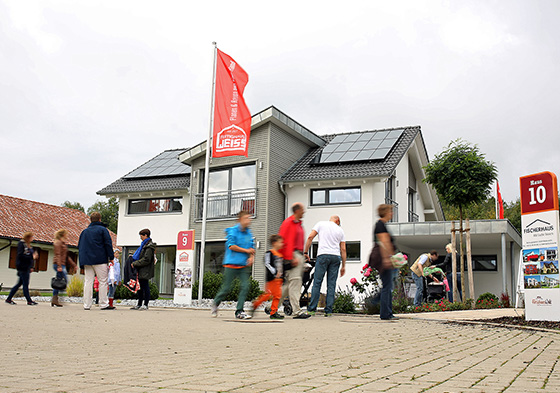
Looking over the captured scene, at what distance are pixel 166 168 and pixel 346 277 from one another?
10857mm

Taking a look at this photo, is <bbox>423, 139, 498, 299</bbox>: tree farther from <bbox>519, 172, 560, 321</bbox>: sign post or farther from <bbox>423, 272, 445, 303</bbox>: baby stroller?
<bbox>519, 172, 560, 321</bbox>: sign post

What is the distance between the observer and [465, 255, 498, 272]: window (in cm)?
2539

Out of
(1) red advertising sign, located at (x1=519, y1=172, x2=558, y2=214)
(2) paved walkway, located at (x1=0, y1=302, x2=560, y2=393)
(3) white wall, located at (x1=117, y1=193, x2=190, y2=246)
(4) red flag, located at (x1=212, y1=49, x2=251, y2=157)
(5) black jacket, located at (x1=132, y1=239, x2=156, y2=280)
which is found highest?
(4) red flag, located at (x1=212, y1=49, x2=251, y2=157)

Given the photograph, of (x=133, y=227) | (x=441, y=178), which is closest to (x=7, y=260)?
(x=133, y=227)

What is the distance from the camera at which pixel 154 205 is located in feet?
88.9

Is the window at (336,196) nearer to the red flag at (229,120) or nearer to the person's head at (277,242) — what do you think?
the red flag at (229,120)

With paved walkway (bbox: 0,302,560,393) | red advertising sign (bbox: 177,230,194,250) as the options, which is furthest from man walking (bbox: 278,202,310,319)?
red advertising sign (bbox: 177,230,194,250)

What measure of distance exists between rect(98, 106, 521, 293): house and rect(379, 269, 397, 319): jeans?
37.8ft

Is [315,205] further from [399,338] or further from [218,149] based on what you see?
[399,338]

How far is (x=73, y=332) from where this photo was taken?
667cm

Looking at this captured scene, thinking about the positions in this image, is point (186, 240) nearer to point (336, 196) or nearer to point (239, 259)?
point (336, 196)

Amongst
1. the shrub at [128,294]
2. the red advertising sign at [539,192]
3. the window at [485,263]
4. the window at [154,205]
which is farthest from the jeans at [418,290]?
the window at [154,205]

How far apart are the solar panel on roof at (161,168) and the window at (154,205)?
1.20m

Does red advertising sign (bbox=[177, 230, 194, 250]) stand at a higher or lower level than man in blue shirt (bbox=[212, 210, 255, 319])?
higher
